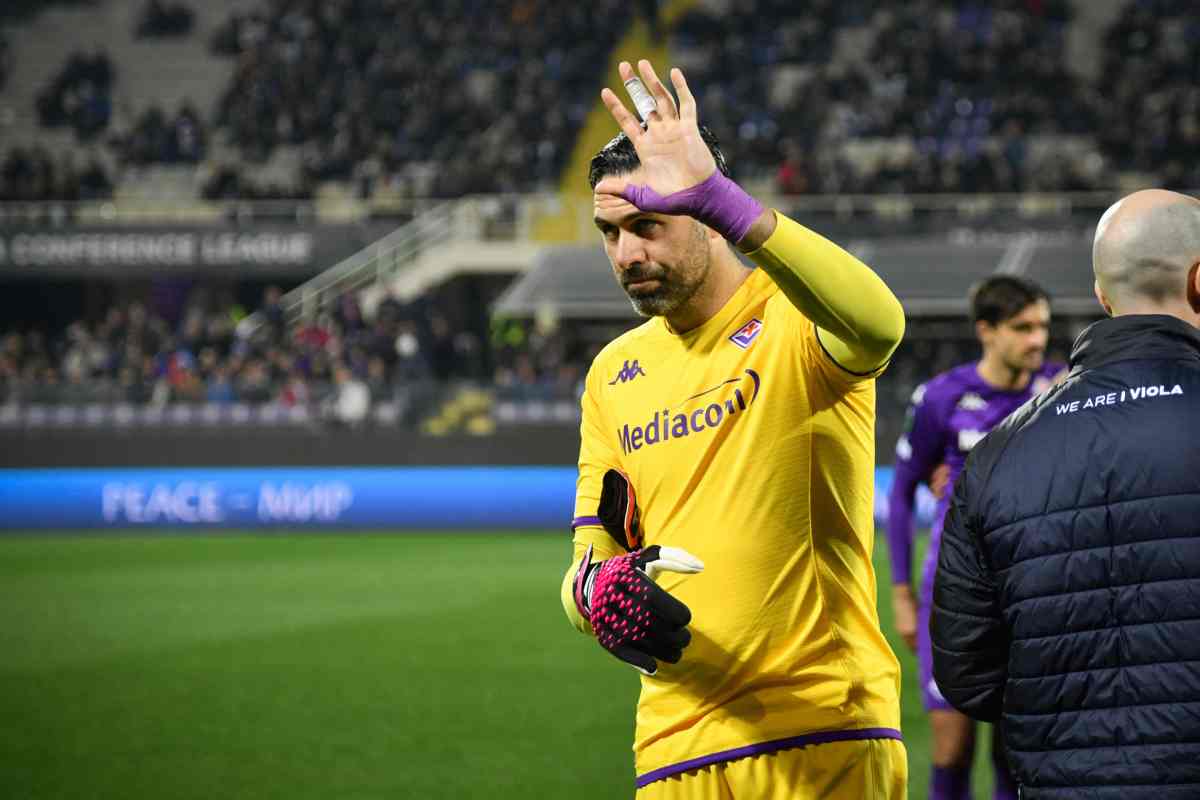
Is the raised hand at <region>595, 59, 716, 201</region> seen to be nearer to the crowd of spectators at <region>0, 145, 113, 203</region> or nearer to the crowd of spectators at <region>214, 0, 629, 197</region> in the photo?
the crowd of spectators at <region>214, 0, 629, 197</region>

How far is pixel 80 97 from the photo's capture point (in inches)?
1254

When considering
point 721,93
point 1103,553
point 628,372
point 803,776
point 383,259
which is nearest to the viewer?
point 1103,553

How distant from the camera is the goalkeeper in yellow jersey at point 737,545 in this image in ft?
9.44

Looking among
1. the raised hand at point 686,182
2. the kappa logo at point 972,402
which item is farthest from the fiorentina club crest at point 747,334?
the kappa logo at point 972,402

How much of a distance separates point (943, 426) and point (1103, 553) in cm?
323

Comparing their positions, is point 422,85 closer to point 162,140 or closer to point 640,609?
point 162,140

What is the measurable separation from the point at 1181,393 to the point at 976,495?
1.26 ft

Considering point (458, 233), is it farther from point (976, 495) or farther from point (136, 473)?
point (976, 495)

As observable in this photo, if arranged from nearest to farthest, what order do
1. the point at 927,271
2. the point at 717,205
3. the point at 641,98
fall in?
the point at 717,205 → the point at 641,98 → the point at 927,271

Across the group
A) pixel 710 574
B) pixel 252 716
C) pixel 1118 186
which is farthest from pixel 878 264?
pixel 710 574

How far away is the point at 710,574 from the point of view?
9.79 feet

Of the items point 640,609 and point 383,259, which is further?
point 383,259

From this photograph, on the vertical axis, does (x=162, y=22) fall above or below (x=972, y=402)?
above

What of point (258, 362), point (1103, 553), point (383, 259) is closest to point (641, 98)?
point (1103, 553)
